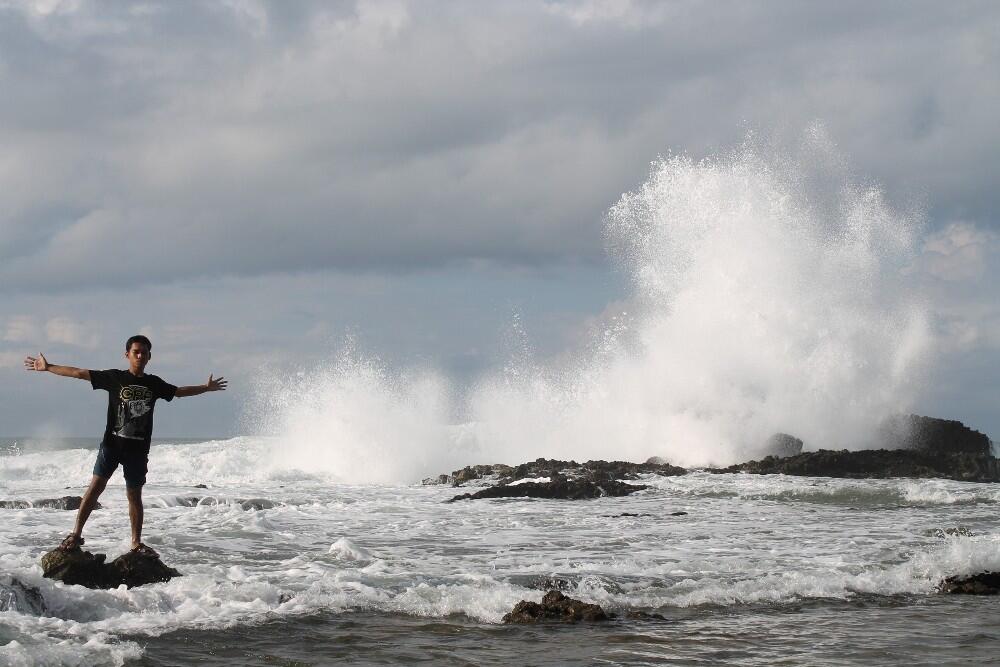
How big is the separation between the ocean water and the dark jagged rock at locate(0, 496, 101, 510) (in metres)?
0.40

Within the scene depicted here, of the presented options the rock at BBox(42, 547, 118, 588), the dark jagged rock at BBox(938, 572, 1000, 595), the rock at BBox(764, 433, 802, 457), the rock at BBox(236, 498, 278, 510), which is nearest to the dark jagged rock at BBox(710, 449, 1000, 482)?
the rock at BBox(764, 433, 802, 457)

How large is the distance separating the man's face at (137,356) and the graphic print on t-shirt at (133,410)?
0.53 feet

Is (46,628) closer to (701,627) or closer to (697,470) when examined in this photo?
(701,627)

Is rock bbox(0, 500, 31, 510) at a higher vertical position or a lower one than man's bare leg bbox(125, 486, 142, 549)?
lower

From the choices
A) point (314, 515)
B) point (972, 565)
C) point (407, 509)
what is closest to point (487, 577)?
point (972, 565)

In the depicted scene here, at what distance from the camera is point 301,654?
6.40 m

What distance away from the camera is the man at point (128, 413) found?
8016 mm

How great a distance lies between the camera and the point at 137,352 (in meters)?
8.10

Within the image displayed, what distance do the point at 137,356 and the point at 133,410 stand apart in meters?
0.46

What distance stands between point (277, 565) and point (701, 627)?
4715 millimetres

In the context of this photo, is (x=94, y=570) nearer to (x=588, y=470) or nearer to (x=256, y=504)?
(x=256, y=504)

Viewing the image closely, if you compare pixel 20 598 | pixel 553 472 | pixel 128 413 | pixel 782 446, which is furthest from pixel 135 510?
pixel 782 446

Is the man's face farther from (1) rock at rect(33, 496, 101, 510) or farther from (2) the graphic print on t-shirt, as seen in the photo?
(1) rock at rect(33, 496, 101, 510)

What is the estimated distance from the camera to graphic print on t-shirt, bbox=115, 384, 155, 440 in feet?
26.5
